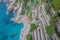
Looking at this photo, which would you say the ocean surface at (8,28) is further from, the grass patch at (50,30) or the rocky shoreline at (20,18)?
the grass patch at (50,30)

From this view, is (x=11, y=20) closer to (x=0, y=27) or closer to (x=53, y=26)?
(x=0, y=27)

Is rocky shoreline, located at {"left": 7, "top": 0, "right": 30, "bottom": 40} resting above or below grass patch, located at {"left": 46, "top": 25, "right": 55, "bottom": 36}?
above

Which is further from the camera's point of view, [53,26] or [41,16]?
[41,16]

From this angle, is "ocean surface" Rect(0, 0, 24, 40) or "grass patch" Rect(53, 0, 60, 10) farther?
"ocean surface" Rect(0, 0, 24, 40)

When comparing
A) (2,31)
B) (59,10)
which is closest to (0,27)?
(2,31)

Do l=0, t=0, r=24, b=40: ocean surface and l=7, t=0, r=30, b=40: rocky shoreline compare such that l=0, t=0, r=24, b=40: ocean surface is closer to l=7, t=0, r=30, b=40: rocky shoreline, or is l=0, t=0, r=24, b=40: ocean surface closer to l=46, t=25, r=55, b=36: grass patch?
l=7, t=0, r=30, b=40: rocky shoreline

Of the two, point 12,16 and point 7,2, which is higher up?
point 7,2

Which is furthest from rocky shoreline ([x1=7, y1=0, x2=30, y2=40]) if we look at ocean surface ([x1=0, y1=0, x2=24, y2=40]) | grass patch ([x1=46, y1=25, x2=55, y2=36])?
grass patch ([x1=46, y1=25, x2=55, y2=36])

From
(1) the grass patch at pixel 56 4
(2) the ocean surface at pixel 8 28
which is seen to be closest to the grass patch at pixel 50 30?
(1) the grass patch at pixel 56 4

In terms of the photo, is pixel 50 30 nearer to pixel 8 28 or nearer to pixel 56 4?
pixel 56 4
